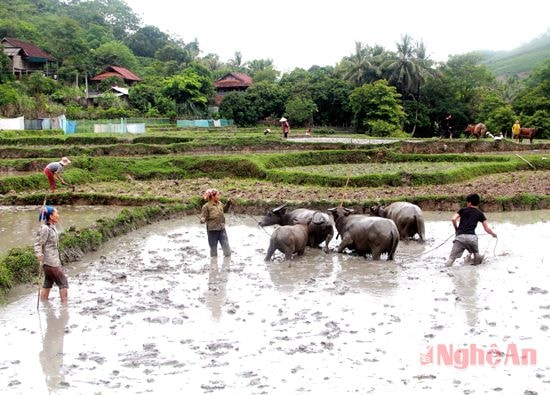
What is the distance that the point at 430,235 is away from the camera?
1406 centimetres

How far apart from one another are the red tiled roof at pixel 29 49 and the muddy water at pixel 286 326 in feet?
200

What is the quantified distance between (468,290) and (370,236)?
270cm

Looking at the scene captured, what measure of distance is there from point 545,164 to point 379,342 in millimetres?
21657

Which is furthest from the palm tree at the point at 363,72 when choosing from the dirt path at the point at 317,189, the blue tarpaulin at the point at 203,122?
the dirt path at the point at 317,189

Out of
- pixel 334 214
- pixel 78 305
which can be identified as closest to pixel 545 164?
pixel 334 214

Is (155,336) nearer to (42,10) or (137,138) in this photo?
(137,138)

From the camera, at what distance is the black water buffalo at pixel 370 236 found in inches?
446

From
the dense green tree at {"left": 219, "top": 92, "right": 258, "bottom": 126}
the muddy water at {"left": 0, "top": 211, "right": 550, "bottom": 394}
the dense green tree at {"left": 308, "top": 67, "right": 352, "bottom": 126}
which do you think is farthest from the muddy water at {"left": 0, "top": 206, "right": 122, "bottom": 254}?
Result: the dense green tree at {"left": 308, "top": 67, "right": 352, "bottom": 126}

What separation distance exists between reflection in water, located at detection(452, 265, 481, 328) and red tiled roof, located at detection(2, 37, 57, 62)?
65.5 meters

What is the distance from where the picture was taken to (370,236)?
453 inches

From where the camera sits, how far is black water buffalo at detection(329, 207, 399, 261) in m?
11.3

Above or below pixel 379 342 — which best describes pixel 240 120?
above

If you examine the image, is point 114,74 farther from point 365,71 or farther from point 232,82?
point 365,71

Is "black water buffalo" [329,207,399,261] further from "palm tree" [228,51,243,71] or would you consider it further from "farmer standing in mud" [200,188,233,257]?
"palm tree" [228,51,243,71]
